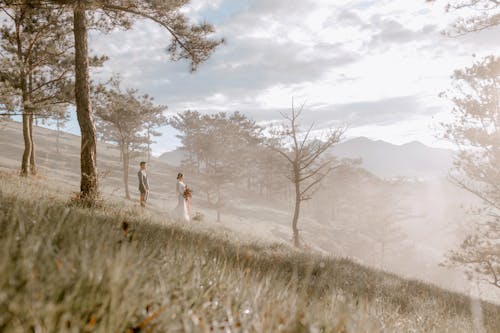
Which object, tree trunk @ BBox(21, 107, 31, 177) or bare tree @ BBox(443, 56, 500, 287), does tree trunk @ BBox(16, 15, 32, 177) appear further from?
bare tree @ BBox(443, 56, 500, 287)

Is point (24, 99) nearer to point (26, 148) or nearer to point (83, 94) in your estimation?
point (26, 148)

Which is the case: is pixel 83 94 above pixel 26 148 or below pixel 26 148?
above

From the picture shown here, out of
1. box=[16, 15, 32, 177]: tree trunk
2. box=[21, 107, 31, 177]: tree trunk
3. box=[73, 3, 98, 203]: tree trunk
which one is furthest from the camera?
box=[21, 107, 31, 177]: tree trunk

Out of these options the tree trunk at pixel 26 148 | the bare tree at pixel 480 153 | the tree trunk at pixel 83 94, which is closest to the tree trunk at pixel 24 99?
the tree trunk at pixel 26 148

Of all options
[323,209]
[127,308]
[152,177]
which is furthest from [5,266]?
[323,209]

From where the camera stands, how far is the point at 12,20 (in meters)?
16.3

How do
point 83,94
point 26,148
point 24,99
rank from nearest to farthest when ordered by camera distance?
point 83,94, point 24,99, point 26,148

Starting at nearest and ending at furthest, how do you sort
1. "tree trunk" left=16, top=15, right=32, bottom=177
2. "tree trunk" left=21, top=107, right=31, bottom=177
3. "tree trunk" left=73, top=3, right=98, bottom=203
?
"tree trunk" left=73, top=3, right=98, bottom=203 → "tree trunk" left=16, top=15, right=32, bottom=177 → "tree trunk" left=21, top=107, right=31, bottom=177

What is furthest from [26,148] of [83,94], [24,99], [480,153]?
[480,153]

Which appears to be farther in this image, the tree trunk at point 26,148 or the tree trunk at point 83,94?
the tree trunk at point 26,148

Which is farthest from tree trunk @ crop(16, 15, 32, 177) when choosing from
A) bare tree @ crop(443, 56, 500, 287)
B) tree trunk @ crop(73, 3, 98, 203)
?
bare tree @ crop(443, 56, 500, 287)

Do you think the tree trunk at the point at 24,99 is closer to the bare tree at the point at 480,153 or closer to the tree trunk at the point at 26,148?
the tree trunk at the point at 26,148

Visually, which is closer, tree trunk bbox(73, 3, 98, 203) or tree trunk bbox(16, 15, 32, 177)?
tree trunk bbox(73, 3, 98, 203)

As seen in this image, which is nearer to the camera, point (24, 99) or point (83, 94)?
point (83, 94)
